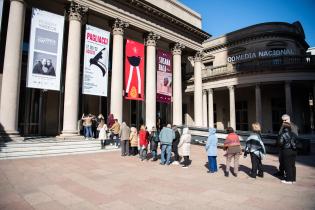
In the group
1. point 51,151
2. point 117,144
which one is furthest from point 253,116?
point 51,151

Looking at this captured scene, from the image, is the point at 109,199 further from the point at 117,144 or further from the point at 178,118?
the point at 178,118

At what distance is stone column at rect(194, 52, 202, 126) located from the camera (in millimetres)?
23531

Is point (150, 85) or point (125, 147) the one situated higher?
point (150, 85)

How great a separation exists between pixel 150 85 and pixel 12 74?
9.94 metres

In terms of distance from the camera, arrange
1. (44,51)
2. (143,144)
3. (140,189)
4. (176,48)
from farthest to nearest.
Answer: (176,48)
(44,51)
(143,144)
(140,189)

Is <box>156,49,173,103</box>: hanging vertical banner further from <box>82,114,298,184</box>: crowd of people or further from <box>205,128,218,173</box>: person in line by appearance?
<box>205,128,218,173</box>: person in line

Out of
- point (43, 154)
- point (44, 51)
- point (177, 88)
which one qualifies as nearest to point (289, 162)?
point (43, 154)

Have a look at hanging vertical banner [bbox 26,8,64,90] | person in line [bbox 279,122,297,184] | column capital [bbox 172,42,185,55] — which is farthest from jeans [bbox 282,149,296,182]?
column capital [bbox 172,42,185,55]

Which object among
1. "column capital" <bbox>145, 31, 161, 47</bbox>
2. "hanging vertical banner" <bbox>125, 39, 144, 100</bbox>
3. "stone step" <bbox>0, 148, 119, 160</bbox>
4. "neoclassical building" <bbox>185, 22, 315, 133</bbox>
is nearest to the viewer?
"stone step" <bbox>0, 148, 119, 160</bbox>

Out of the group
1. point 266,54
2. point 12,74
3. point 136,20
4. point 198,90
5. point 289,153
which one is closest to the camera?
point 289,153

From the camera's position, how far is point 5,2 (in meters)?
14.6

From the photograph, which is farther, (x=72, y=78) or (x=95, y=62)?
(x=95, y=62)

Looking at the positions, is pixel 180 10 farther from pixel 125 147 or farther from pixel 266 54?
pixel 125 147

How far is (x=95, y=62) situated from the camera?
14.9 metres
